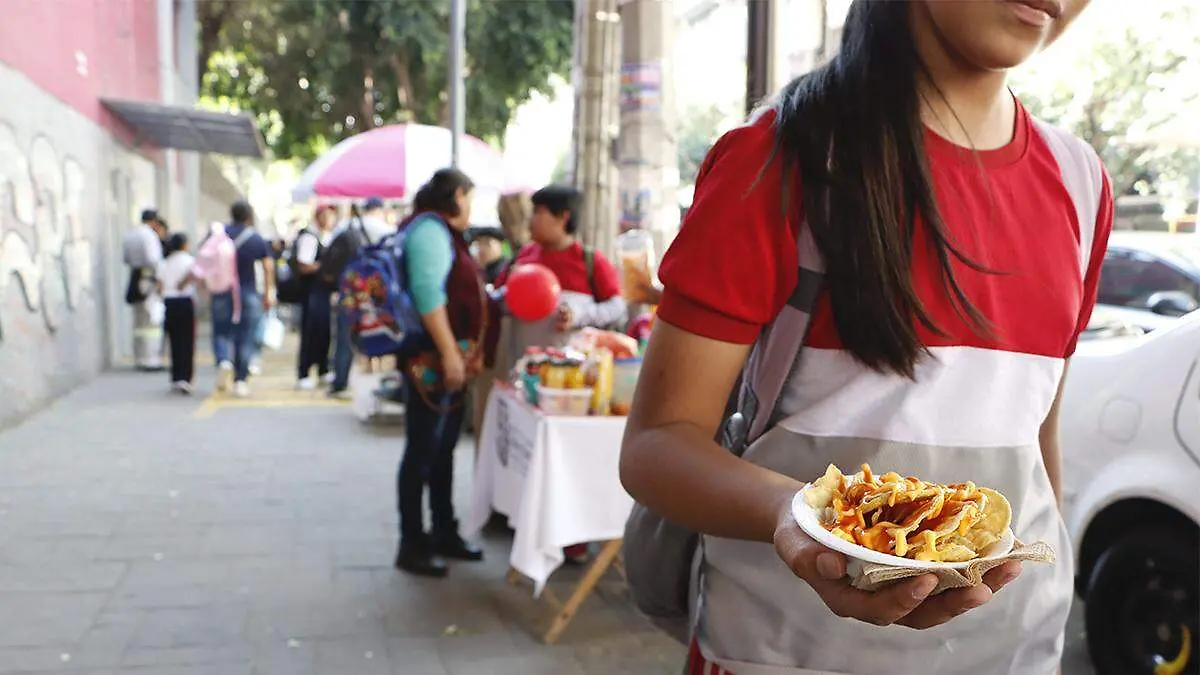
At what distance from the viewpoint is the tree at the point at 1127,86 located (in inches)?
364

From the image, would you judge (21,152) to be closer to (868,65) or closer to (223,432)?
(223,432)

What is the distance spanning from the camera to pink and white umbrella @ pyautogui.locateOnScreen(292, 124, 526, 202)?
1084 centimetres

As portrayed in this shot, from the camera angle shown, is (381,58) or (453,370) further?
(381,58)

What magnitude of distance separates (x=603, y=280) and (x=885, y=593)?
15.9ft

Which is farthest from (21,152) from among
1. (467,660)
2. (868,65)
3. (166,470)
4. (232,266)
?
(868,65)

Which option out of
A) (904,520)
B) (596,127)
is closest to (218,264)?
(596,127)

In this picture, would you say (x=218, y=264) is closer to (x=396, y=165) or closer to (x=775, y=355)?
(x=396, y=165)

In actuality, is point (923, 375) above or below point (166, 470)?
above

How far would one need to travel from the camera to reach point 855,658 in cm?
124

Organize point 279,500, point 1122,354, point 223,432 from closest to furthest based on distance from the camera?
point 1122,354, point 279,500, point 223,432

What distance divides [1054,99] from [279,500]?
8239mm

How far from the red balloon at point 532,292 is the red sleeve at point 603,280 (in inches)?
16.6

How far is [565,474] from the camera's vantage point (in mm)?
4191

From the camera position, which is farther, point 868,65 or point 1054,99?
point 1054,99
